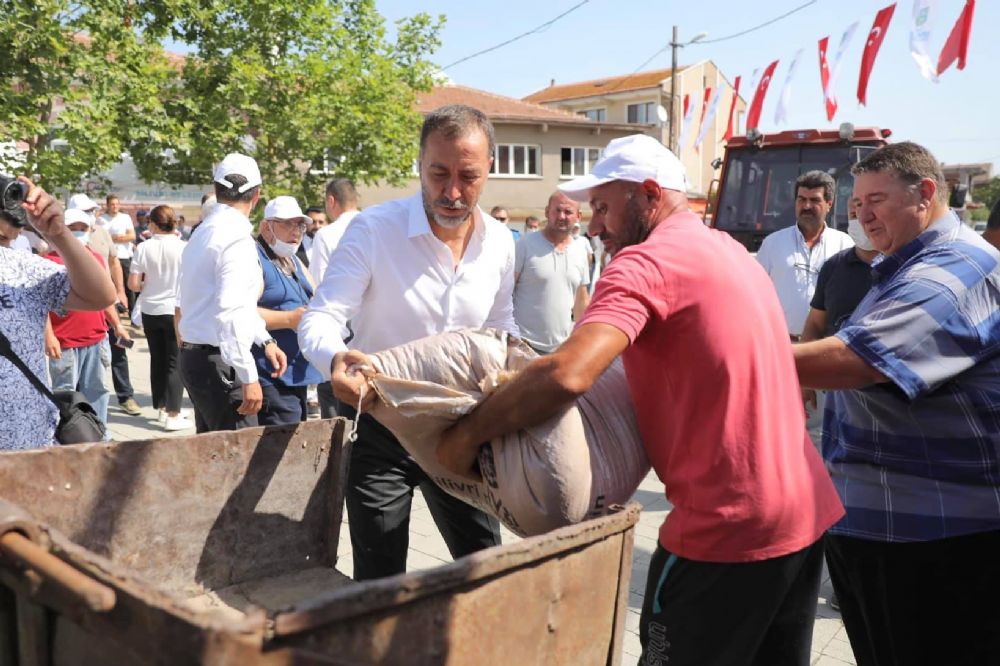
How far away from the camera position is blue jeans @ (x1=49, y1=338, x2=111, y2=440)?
20.8ft

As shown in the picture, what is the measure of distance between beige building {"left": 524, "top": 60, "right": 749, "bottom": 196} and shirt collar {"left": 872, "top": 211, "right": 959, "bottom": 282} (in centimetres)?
3809

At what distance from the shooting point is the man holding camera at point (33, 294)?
2.49 metres

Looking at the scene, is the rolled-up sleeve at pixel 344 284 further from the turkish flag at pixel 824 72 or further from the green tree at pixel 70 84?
the turkish flag at pixel 824 72

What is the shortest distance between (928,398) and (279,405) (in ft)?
10.0

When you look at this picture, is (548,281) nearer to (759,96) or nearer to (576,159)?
(759,96)

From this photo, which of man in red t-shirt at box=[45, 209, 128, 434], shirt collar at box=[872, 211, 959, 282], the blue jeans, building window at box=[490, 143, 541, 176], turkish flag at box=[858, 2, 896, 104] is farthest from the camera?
building window at box=[490, 143, 541, 176]

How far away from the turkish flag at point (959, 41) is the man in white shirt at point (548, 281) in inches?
312

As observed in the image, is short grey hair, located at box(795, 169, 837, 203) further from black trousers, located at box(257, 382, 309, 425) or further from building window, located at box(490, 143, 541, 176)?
building window, located at box(490, 143, 541, 176)

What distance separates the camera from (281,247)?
486 centimetres

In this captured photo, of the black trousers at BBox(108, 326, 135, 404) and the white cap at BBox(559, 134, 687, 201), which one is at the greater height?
the white cap at BBox(559, 134, 687, 201)

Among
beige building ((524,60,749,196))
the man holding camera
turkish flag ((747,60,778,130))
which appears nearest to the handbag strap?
the man holding camera

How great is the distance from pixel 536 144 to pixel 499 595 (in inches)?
1333

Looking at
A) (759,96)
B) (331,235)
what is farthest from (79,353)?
(759,96)

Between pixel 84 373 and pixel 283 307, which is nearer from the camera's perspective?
pixel 283 307
